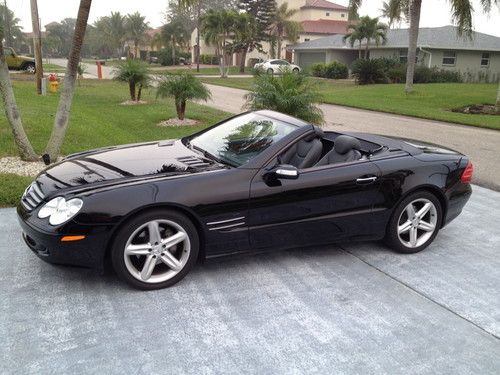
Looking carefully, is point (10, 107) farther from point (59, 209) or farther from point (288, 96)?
point (288, 96)

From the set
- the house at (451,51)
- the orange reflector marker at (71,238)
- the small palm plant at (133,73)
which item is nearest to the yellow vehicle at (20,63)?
the small palm plant at (133,73)

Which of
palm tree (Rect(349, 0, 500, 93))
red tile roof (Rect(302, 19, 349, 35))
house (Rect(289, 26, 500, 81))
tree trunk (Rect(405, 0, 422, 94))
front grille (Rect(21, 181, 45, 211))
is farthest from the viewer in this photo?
red tile roof (Rect(302, 19, 349, 35))

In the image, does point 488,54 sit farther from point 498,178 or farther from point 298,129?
point 298,129

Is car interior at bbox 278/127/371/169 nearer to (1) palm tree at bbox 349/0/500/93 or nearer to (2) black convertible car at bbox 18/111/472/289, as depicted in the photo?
(2) black convertible car at bbox 18/111/472/289

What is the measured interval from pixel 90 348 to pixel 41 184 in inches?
60.8

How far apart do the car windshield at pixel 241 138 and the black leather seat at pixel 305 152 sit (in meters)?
0.16

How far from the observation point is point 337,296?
12.2 feet

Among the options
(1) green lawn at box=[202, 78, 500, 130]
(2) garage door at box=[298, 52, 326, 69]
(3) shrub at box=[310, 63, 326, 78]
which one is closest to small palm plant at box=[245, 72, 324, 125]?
(1) green lawn at box=[202, 78, 500, 130]

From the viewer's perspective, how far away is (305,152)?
4.37m

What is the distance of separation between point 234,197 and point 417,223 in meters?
1.90

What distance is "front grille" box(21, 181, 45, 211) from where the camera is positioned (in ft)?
12.1

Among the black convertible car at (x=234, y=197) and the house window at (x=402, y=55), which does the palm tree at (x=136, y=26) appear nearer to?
the house window at (x=402, y=55)

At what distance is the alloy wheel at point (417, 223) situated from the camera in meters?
4.56

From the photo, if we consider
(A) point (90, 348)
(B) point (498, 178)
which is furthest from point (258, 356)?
(B) point (498, 178)
